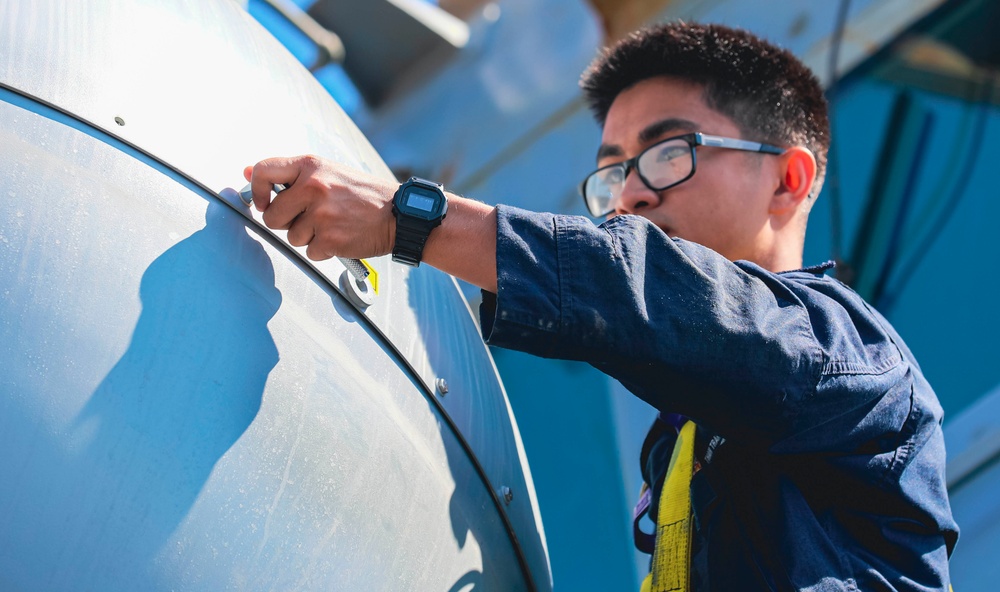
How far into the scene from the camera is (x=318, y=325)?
0.93 meters

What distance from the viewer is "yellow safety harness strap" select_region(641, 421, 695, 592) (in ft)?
3.66

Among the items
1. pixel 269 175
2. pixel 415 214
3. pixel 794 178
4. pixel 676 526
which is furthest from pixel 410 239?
pixel 794 178

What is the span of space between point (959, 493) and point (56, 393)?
5.35 feet

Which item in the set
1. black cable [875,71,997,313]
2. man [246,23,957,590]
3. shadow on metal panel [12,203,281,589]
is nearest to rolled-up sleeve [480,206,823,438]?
man [246,23,957,590]

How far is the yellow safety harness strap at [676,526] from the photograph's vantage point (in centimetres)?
112

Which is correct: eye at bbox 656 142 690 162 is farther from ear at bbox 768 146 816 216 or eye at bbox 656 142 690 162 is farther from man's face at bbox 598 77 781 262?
ear at bbox 768 146 816 216

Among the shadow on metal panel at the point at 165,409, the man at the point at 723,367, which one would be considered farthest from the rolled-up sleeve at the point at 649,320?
the shadow on metal panel at the point at 165,409

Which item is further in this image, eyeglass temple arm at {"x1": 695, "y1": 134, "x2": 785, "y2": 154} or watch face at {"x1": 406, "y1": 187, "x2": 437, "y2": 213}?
eyeglass temple arm at {"x1": 695, "y1": 134, "x2": 785, "y2": 154}

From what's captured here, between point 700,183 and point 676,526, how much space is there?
49 centimetres

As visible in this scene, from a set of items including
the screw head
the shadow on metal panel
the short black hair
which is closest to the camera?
the shadow on metal panel

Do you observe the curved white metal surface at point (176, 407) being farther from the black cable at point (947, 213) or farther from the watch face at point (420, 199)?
the black cable at point (947, 213)

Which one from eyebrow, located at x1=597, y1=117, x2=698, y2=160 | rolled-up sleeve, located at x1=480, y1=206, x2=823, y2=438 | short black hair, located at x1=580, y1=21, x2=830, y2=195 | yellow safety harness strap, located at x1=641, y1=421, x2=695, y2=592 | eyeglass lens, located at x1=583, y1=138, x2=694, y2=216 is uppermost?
short black hair, located at x1=580, y1=21, x2=830, y2=195

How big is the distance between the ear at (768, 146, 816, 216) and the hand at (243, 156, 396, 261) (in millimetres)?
751

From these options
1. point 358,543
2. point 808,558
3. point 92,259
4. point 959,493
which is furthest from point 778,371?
point 959,493
